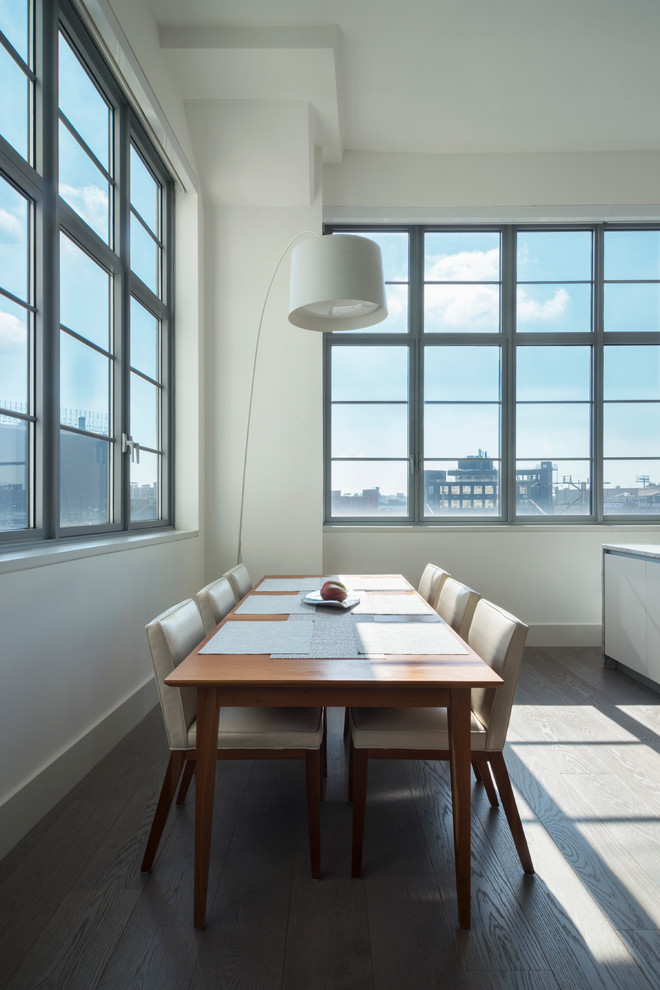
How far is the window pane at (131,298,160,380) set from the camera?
134 inches

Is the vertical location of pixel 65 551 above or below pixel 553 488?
below

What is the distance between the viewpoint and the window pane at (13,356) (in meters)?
2.10

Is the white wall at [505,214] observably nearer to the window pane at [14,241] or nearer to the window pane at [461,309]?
the window pane at [461,309]

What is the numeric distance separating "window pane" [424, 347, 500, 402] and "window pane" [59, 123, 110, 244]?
8.67ft

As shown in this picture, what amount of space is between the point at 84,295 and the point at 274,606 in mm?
1722

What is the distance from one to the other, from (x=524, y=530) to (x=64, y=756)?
139 inches


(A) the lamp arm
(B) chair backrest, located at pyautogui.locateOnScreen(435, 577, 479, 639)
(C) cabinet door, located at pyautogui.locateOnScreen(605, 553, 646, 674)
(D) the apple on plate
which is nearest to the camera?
(B) chair backrest, located at pyautogui.locateOnScreen(435, 577, 479, 639)

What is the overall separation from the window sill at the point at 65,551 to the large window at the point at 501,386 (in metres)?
2.00

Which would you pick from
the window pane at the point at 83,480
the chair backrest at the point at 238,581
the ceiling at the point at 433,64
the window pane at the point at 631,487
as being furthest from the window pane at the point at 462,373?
the window pane at the point at 83,480

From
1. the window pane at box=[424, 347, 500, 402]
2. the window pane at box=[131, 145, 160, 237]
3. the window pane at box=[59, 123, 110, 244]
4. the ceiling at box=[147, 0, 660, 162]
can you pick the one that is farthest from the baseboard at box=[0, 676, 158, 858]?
the ceiling at box=[147, 0, 660, 162]

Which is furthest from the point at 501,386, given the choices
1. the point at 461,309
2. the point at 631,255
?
the point at 631,255

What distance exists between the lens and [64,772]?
7.29 ft

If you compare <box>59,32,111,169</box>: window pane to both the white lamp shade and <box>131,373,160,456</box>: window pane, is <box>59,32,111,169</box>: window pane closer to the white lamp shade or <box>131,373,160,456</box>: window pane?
<box>131,373,160,456</box>: window pane

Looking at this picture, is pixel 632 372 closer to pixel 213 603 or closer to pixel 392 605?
pixel 392 605
